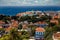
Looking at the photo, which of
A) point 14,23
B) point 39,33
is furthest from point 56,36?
point 14,23

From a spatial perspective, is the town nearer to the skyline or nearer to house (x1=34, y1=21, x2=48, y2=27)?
house (x1=34, y1=21, x2=48, y2=27)

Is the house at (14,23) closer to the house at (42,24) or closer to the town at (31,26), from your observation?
the town at (31,26)

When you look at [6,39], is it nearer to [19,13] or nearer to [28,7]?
[19,13]

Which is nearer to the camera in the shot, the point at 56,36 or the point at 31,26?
the point at 56,36

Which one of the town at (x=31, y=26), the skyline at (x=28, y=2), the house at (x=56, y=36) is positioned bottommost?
the house at (x=56, y=36)

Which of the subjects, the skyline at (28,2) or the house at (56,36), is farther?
the skyline at (28,2)

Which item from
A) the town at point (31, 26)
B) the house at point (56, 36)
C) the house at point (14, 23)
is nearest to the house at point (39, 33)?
the town at point (31, 26)

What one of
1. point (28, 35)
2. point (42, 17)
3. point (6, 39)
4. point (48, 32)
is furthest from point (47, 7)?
point (6, 39)

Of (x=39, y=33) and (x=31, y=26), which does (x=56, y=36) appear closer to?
(x=39, y=33)
